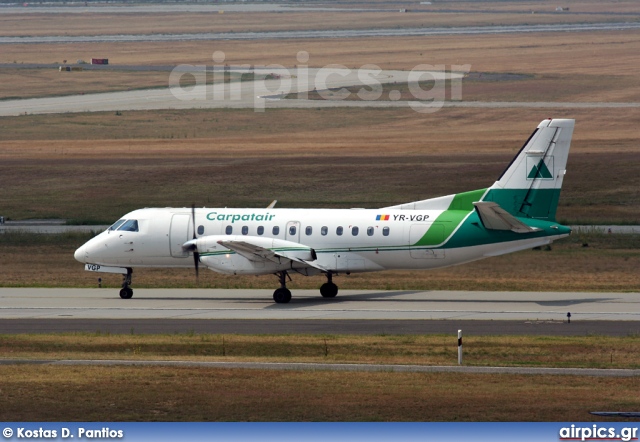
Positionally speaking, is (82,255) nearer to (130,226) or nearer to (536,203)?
(130,226)

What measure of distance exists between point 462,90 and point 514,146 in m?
37.3

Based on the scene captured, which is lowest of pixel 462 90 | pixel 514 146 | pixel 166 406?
pixel 166 406

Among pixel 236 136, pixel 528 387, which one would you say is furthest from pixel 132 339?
Answer: pixel 236 136

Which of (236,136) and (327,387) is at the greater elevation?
(236,136)

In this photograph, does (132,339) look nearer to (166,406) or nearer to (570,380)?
(166,406)

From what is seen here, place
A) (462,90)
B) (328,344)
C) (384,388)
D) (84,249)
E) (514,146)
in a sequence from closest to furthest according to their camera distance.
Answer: (384,388) < (328,344) < (84,249) < (514,146) < (462,90)

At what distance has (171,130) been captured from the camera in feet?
332

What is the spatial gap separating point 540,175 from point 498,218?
2325 millimetres

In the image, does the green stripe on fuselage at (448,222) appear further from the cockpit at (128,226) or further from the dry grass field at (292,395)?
the dry grass field at (292,395)

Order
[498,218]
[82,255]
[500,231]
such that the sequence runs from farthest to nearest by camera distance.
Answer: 1. [82,255]
2. [500,231]
3. [498,218]

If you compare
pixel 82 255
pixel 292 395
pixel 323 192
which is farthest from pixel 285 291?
pixel 323 192

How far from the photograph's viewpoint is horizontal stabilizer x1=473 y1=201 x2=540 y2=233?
37875mm

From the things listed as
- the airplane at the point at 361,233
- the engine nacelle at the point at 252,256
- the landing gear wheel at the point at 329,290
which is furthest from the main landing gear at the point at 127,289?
the landing gear wheel at the point at 329,290

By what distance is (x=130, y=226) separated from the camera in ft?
138
